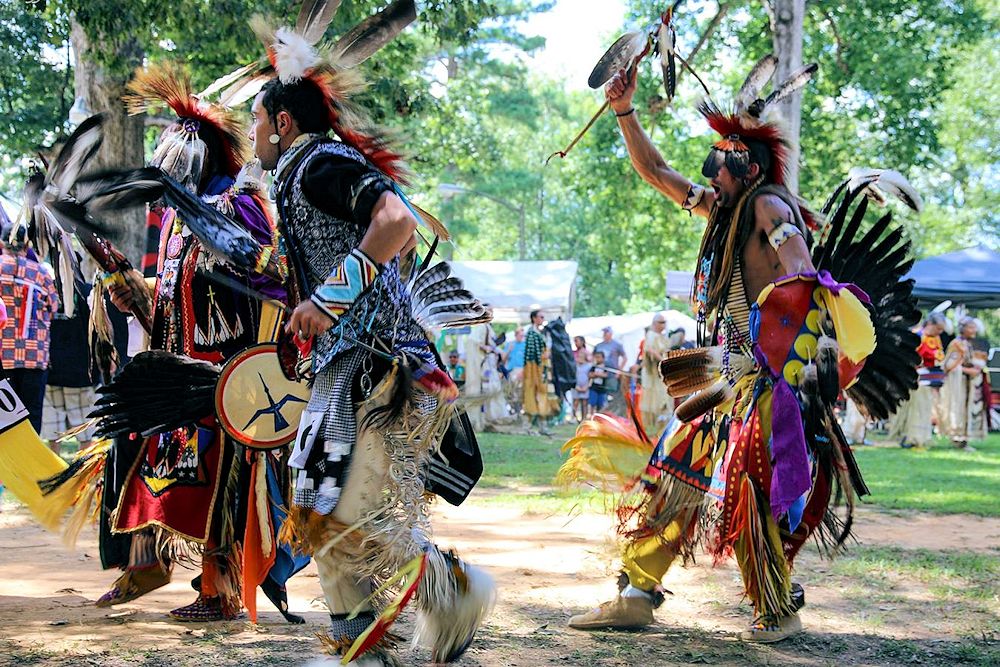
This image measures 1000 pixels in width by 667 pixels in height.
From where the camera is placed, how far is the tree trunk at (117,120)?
11578 millimetres

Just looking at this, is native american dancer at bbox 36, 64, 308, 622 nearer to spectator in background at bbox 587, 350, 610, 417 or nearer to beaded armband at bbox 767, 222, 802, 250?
beaded armband at bbox 767, 222, 802, 250

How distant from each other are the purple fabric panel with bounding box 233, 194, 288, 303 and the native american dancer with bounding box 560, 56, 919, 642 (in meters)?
1.35

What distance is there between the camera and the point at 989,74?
122 feet

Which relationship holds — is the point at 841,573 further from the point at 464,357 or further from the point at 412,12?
the point at 464,357

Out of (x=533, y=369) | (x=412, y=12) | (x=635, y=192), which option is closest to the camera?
(x=412, y=12)

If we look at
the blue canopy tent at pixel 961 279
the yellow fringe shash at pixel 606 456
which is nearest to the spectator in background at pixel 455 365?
the blue canopy tent at pixel 961 279

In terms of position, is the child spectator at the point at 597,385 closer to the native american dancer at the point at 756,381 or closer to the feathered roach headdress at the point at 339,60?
the native american dancer at the point at 756,381

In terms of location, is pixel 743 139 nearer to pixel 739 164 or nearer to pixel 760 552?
pixel 739 164

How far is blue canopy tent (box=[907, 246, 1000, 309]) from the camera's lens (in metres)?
18.5

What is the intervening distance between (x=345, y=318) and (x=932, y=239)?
134 feet

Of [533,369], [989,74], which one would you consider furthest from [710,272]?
[989,74]

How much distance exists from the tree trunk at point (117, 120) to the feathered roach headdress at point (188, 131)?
24.4ft

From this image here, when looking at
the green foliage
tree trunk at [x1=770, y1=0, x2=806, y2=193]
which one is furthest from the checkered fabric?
the green foliage

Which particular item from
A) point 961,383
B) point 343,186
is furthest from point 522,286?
point 343,186
